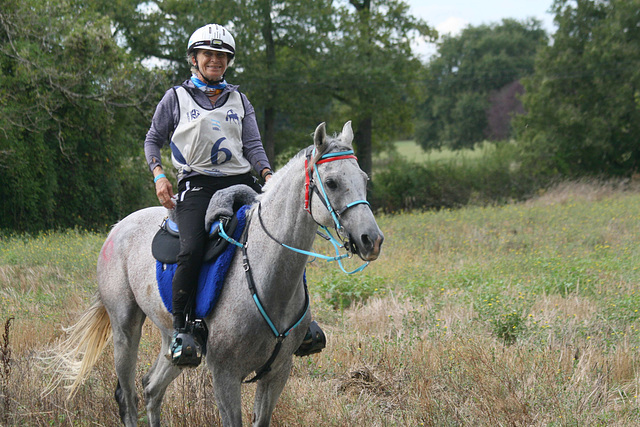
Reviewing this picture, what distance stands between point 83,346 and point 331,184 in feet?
10.5

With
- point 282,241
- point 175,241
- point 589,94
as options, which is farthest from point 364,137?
point 282,241

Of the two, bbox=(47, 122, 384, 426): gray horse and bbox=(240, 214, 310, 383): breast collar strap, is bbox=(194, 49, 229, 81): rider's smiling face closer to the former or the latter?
bbox=(47, 122, 384, 426): gray horse

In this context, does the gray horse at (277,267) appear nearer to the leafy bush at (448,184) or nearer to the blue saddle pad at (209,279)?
the blue saddle pad at (209,279)

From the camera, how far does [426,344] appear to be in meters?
5.62

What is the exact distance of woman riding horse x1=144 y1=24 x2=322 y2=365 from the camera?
381 cm

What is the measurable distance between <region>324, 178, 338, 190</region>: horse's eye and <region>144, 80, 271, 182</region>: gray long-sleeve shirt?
34.4 inches

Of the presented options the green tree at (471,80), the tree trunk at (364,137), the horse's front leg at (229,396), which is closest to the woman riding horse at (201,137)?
the horse's front leg at (229,396)

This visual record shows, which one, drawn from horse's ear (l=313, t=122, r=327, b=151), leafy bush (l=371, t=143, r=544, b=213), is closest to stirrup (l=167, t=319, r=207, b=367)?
horse's ear (l=313, t=122, r=327, b=151)

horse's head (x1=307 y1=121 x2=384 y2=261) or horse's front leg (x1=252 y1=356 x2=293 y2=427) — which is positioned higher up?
horse's head (x1=307 y1=121 x2=384 y2=261)

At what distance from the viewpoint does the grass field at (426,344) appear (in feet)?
14.4

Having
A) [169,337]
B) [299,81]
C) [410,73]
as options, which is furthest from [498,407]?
[410,73]

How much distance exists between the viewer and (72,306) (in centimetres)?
751

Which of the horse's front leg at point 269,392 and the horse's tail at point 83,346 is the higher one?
the horse's front leg at point 269,392

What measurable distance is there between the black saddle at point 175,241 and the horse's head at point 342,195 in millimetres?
741
